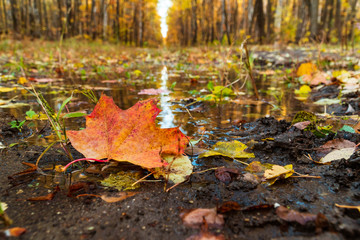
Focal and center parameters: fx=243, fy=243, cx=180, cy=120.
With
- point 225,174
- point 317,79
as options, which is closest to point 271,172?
point 225,174

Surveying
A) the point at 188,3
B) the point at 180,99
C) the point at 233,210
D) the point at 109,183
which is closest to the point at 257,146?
the point at 233,210

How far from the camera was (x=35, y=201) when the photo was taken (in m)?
0.77

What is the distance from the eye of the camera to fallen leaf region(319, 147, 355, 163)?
1007mm

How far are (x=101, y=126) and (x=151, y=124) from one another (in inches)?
7.8

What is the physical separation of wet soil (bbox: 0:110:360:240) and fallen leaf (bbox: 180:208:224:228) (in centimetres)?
2

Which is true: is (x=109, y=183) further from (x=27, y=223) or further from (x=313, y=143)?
(x=313, y=143)

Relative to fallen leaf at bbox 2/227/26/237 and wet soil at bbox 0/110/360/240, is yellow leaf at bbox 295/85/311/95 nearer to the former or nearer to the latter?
wet soil at bbox 0/110/360/240

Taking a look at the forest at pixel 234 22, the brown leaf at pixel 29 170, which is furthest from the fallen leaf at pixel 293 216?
the forest at pixel 234 22

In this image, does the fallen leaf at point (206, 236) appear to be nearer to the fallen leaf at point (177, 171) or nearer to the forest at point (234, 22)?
the fallen leaf at point (177, 171)

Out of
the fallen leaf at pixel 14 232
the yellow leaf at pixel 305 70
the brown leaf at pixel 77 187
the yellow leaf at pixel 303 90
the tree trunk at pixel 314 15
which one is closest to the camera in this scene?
the fallen leaf at pixel 14 232

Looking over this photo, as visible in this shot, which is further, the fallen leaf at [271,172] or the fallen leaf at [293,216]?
the fallen leaf at [271,172]

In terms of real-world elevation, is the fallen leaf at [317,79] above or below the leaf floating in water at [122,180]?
above

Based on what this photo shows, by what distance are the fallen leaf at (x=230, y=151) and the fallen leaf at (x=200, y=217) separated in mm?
357

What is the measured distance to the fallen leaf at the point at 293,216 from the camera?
2.22 feet
